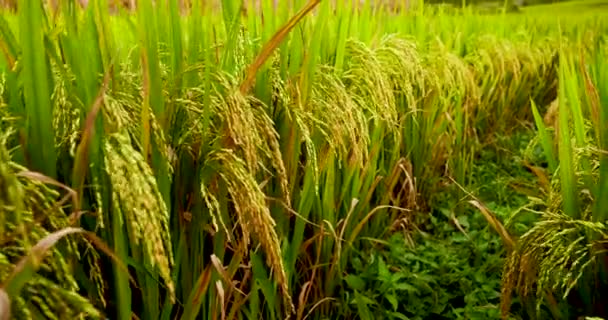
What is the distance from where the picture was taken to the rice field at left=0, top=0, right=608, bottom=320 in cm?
83

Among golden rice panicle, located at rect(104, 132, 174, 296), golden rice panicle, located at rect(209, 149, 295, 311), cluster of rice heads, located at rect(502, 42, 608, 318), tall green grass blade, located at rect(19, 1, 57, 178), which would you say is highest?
tall green grass blade, located at rect(19, 1, 57, 178)

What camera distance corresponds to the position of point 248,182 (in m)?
0.92

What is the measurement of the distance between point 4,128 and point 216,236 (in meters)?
0.40

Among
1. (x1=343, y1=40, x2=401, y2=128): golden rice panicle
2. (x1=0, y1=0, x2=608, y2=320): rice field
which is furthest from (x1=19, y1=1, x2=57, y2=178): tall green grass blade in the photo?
(x1=343, y1=40, x2=401, y2=128): golden rice panicle

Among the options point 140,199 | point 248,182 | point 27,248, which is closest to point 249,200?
point 248,182

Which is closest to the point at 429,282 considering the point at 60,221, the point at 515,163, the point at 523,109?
the point at 60,221

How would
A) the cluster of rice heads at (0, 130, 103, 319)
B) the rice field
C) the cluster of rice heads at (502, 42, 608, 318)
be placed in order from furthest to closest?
the cluster of rice heads at (502, 42, 608, 318), the rice field, the cluster of rice heads at (0, 130, 103, 319)

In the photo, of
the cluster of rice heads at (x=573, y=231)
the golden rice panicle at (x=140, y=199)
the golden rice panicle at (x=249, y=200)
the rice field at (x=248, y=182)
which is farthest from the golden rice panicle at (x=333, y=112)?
the golden rice panicle at (x=140, y=199)

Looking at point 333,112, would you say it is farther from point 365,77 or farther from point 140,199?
point 140,199

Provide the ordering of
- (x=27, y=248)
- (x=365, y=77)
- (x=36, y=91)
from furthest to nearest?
(x=365, y=77) < (x=36, y=91) < (x=27, y=248)

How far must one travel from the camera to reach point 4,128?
903mm

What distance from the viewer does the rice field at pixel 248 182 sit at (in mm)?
832

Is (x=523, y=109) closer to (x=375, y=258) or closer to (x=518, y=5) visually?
(x=375, y=258)

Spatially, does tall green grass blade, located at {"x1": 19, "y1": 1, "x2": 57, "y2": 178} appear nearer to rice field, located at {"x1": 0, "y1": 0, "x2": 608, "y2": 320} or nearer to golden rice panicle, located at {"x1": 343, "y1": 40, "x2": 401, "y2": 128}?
rice field, located at {"x1": 0, "y1": 0, "x2": 608, "y2": 320}
